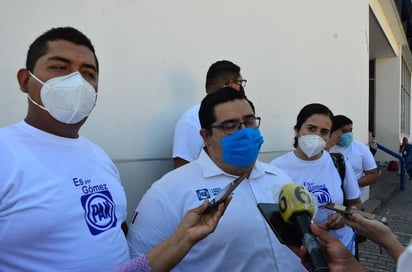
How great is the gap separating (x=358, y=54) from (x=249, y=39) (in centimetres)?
526

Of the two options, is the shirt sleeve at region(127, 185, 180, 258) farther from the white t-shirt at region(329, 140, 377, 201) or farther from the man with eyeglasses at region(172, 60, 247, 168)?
the white t-shirt at region(329, 140, 377, 201)

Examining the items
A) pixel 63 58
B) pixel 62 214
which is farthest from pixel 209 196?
pixel 63 58

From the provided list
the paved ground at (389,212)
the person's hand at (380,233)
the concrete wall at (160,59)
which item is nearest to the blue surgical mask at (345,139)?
the concrete wall at (160,59)

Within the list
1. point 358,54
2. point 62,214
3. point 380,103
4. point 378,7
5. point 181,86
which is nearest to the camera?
point 62,214

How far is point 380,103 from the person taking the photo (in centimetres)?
1589

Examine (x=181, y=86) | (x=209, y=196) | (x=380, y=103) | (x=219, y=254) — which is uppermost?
(x=181, y=86)

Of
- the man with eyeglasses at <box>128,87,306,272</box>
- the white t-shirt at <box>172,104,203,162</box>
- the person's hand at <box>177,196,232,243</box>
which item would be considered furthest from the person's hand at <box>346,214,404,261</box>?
the white t-shirt at <box>172,104,203,162</box>

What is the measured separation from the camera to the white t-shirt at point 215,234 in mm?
1933

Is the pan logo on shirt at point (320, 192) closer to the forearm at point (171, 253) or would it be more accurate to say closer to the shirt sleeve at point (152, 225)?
the shirt sleeve at point (152, 225)

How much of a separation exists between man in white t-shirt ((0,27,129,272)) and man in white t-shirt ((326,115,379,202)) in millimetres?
3361

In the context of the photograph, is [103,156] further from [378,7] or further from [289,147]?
[378,7]

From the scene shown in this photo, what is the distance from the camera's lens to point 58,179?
59.4 inches

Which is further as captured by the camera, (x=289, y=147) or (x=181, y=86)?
(x=289, y=147)

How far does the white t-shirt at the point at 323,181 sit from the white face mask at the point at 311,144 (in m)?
0.07
